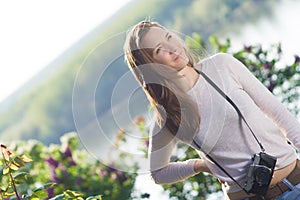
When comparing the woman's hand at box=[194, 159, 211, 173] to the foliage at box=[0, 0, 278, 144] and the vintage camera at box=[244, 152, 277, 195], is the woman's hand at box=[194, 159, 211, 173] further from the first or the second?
the foliage at box=[0, 0, 278, 144]

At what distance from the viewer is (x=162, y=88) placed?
1457 mm

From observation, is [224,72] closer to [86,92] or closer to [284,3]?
[86,92]

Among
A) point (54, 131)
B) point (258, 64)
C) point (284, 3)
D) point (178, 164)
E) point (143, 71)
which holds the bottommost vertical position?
point (178, 164)

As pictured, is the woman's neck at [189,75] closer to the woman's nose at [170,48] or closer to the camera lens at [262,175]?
the woman's nose at [170,48]

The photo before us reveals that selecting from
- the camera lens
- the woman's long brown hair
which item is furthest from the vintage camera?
the woman's long brown hair

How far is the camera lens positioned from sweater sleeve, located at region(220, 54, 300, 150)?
92 mm

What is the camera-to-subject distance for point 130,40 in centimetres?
144

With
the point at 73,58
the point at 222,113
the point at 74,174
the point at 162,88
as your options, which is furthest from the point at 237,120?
the point at 73,58

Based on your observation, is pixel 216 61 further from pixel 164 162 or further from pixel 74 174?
pixel 74 174

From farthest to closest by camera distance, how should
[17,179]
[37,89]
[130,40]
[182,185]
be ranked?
[37,89] → [182,185] → [17,179] → [130,40]

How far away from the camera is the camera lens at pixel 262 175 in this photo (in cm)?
142

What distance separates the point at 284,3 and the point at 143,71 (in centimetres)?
940

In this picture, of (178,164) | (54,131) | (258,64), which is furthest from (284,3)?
(178,164)

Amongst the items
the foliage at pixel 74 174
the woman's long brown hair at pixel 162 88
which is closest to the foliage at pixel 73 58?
the foliage at pixel 74 174
